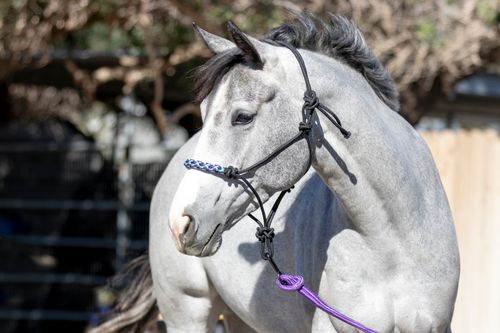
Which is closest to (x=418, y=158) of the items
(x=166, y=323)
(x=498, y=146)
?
(x=166, y=323)

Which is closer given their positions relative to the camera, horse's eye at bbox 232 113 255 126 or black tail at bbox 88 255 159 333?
horse's eye at bbox 232 113 255 126

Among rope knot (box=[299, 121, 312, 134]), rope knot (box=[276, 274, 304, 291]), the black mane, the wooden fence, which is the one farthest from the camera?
the wooden fence

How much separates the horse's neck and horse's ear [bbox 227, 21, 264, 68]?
312 millimetres

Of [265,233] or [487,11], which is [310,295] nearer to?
[265,233]

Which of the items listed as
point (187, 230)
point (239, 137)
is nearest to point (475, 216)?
point (239, 137)

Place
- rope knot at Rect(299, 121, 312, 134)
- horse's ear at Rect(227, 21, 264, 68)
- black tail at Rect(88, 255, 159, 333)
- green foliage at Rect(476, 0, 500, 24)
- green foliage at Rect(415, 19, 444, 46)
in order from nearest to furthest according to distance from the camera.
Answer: horse's ear at Rect(227, 21, 264, 68) < rope knot at Rect(299, 121, 312, 134) < black tail at Rect(88, 255, 159, 333) < green foliage at Rect(476, 0, 500, 24) < green foliage at Rect(415, 19, 444, 46)

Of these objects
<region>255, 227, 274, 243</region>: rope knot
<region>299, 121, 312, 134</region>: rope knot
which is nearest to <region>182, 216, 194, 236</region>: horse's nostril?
<region>255, 227, 274, 243</region>: rope knot

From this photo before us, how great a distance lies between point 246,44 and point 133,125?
671 centimetres

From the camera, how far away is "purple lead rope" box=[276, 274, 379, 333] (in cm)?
329

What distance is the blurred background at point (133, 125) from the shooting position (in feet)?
21.1

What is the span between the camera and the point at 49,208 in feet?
30.8

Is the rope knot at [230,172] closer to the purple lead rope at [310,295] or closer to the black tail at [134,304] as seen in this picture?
the purple lead rope at [310,295]

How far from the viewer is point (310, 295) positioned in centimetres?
336

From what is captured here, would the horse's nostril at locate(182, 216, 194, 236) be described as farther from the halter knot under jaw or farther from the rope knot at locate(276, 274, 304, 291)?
the rope knot at locate(276, 274, 304, 291)
